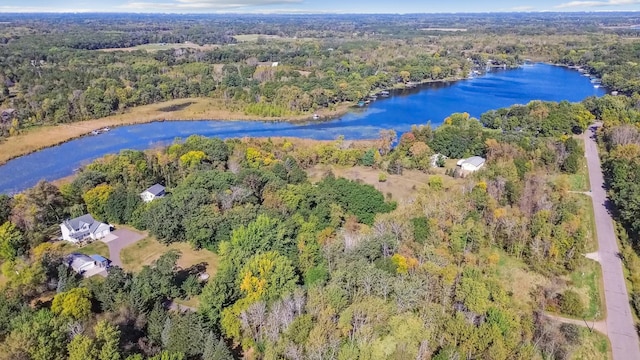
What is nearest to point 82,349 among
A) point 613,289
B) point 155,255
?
point 155,255

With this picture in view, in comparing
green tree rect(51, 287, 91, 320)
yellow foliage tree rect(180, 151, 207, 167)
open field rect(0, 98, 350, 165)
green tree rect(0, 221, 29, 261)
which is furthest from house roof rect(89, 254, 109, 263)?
open field rect(0, 98, 350, 165)

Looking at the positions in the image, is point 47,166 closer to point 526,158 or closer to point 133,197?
point 133,197

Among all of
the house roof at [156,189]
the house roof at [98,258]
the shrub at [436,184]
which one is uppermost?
the shrub at [436,184]

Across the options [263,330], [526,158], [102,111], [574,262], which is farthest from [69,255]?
[102,111]

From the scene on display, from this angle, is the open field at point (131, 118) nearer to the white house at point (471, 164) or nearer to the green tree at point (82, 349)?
the white house at point (471, 164)

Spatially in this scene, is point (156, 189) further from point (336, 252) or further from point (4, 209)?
point (336, 252)

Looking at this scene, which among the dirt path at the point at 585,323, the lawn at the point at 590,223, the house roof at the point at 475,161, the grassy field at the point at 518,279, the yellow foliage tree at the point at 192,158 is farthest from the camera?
the house roof at the point at 475,161

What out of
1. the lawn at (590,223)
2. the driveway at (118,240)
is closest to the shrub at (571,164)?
the lawn at (590,223)
